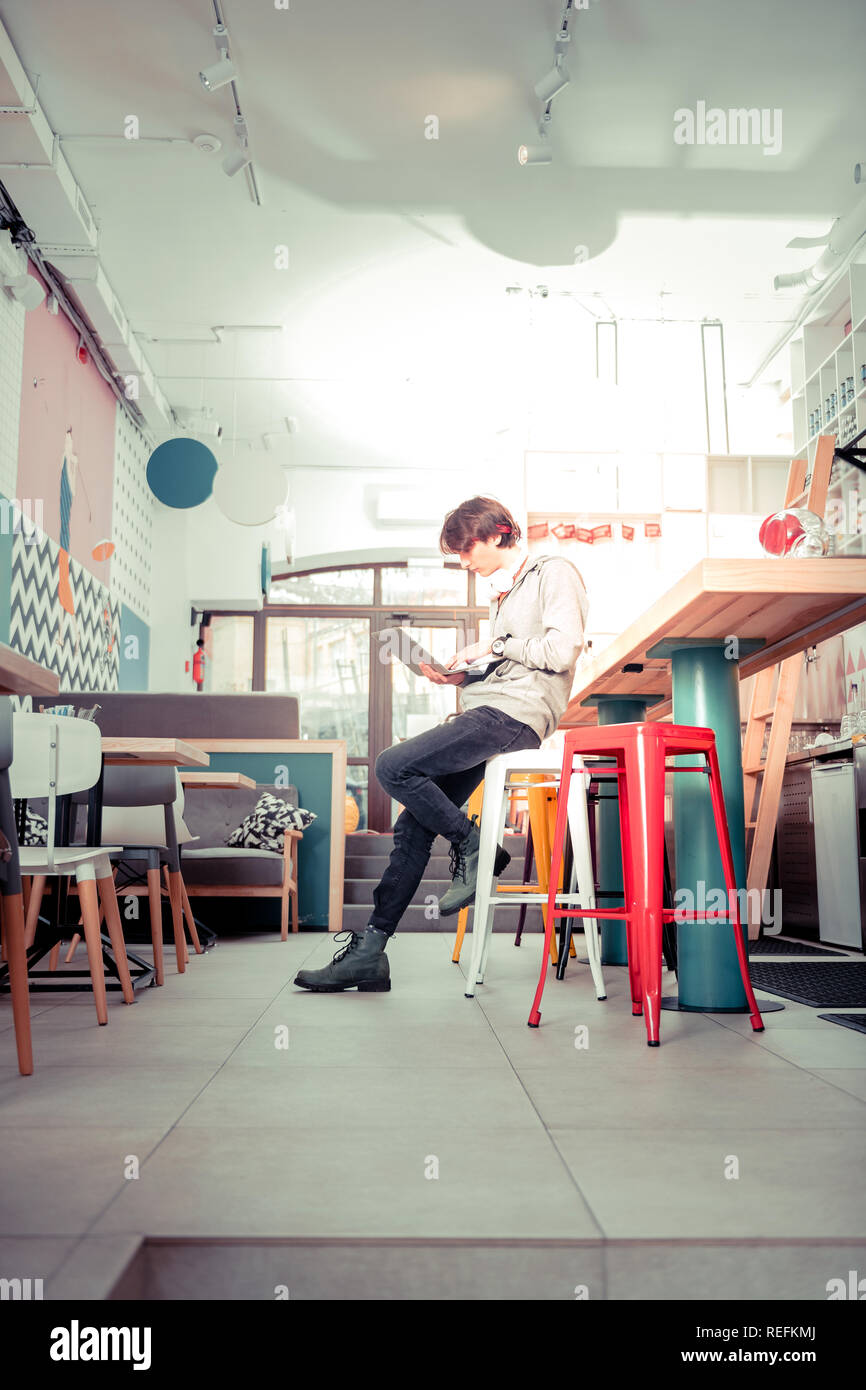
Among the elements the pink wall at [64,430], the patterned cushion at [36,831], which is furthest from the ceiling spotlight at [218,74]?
the patterned cushion at [36,831]

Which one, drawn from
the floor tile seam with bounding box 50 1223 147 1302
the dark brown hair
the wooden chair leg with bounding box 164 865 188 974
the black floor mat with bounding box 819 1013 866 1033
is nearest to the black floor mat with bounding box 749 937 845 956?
the black floor mat with bounding box 819 1013 866 1033

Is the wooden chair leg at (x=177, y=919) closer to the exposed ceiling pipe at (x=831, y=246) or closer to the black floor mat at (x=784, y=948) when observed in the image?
the black floor mat at (x=784, y=948)

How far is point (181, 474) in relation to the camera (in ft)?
22.5

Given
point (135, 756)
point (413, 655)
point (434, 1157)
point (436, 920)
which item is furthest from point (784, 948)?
point (434, 1157)

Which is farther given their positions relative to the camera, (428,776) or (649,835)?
(428,776)

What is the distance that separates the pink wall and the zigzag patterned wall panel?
0.56 ft

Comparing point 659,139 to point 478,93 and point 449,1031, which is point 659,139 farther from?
point 449,1031

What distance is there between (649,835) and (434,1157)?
3.50 feet

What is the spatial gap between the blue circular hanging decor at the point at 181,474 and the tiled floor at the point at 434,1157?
16.0ft

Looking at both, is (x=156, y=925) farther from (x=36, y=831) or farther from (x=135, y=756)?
(x=36, y=831)

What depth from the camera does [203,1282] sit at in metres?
1.07

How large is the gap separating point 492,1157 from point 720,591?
50.8 inches

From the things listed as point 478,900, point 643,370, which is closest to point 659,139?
point 643,370

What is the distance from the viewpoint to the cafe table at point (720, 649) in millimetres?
2240
